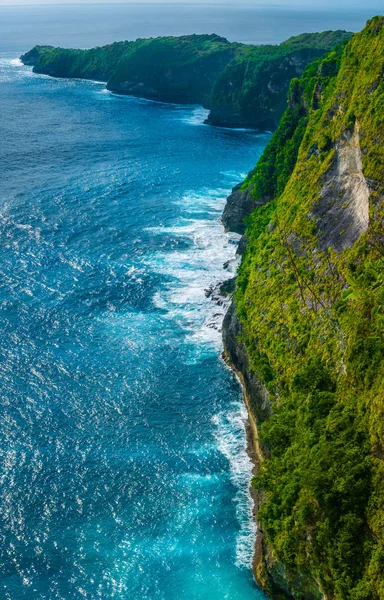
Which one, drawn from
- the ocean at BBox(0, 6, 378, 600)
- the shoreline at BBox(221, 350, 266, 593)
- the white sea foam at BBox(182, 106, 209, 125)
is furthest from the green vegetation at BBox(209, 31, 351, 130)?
the shoreline at BBox(221, 350, 266, 593)

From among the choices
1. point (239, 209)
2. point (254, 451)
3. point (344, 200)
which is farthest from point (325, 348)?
point (239, 209)

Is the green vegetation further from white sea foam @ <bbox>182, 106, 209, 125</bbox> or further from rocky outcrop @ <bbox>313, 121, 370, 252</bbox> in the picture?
rocky outcrop @ <bbox>313, 121, 370, 252</bbox>

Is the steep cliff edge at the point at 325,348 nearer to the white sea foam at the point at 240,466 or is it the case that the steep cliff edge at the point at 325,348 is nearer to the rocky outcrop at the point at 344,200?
the rocky outcrop at the point at 344,200

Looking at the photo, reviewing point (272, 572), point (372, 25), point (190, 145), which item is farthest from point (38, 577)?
point (190, 145)

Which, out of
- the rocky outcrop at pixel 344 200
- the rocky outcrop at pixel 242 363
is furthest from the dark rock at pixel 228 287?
the rocky outcrop at pixel 344 200

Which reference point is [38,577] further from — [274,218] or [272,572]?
[274,218]

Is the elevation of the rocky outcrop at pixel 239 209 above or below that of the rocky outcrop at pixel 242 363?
above
